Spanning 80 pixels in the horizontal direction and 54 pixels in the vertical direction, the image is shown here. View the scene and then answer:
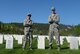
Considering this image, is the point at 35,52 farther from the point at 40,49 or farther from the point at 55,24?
the point at 55,24

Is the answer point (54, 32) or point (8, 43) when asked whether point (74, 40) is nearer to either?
point (54, 32)

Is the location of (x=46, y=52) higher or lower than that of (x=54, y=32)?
lower

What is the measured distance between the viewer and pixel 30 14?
21.0 meters

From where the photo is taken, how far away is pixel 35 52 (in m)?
19.6

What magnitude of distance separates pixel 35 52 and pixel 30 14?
111 inches

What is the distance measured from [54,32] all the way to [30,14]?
2.06m

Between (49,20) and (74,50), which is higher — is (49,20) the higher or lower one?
the higher one

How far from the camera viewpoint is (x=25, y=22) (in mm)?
21156

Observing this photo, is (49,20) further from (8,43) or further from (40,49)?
(8,43)

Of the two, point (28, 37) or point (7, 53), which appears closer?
point (7, 53)

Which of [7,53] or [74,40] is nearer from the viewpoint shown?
[7,53]

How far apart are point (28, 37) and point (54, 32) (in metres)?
1.83

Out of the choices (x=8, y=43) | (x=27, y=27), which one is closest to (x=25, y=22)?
(x=27, y=27)

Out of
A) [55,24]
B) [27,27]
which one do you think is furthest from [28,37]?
[55,24]
